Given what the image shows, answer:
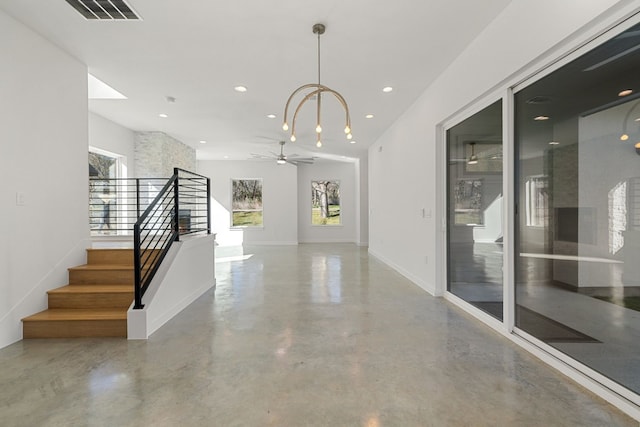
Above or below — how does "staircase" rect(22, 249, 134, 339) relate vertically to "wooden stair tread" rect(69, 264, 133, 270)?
below

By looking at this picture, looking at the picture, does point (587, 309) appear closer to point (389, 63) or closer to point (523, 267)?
point (523, 267)

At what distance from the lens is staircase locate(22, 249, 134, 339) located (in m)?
3.01

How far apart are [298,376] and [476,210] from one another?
275cm

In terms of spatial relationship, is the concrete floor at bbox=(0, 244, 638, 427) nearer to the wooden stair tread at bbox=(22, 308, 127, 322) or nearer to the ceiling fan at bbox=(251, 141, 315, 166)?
the wooden stair tread at bbox=(22, 308, 127, 322)

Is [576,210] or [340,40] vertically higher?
[340,40]

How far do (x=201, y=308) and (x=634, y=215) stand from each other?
4.23 m

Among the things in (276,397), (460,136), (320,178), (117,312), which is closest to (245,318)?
(117,312)

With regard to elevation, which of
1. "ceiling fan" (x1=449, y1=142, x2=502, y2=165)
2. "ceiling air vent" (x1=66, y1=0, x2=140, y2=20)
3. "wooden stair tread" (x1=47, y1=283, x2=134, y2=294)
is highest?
"ceiling air vent" (x1=66, y1=0, x2=140, y2=20)

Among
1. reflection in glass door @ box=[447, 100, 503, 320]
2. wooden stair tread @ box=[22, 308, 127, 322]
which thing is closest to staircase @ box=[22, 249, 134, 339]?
wooden stair tread @ box=[22, 308, 127, 322]

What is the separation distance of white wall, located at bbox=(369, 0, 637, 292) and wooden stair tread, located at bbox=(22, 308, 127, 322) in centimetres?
403

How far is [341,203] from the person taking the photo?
11.5 meters

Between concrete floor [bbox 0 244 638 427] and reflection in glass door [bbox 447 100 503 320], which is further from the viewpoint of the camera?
reflection in glass door [bbox 447 100 503 320]

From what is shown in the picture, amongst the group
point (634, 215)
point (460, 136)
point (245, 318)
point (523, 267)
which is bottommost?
point (245, 318)

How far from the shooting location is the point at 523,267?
2.82 metres
